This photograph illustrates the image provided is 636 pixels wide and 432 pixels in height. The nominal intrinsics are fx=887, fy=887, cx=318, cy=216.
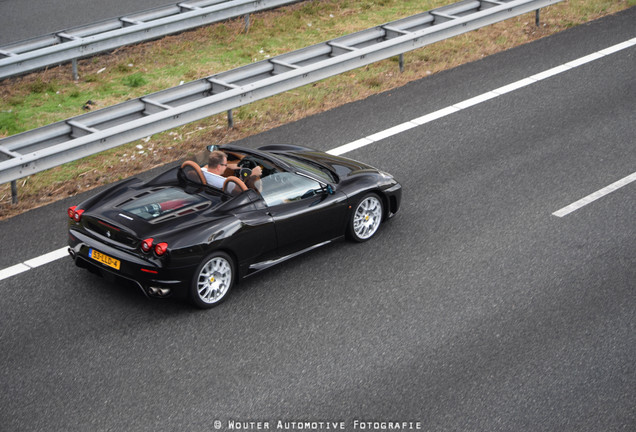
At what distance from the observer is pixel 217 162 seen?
30.6ft

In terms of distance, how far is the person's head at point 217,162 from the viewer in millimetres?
9328

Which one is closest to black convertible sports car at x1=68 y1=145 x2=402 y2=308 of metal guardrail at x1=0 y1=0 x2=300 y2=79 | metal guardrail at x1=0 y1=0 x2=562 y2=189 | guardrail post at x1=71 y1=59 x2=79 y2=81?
metal guardrail at x1=0 y1=0 x2=562 y2=189

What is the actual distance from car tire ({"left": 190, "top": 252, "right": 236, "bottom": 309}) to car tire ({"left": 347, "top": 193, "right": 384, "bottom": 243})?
1.69 meters

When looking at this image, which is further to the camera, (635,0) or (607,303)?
(635,0)

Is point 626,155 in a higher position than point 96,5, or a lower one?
lower

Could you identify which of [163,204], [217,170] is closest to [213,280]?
[163,204]

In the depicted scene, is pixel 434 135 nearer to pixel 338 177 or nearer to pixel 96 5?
pixel 338 177

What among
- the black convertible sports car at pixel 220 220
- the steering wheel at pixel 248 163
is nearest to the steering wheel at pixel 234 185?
the black convertible sports car at pixel 220 220

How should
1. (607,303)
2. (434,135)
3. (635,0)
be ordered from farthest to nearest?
(635,0)
(434,135)
(607,303)

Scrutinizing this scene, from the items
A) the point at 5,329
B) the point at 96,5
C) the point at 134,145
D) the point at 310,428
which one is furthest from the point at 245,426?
the point at 96,5

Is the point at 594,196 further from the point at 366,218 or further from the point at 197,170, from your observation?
the point at 197,170

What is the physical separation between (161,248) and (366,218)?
2711mm

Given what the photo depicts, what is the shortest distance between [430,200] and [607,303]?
2.88 metres

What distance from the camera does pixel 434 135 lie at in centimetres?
1295
